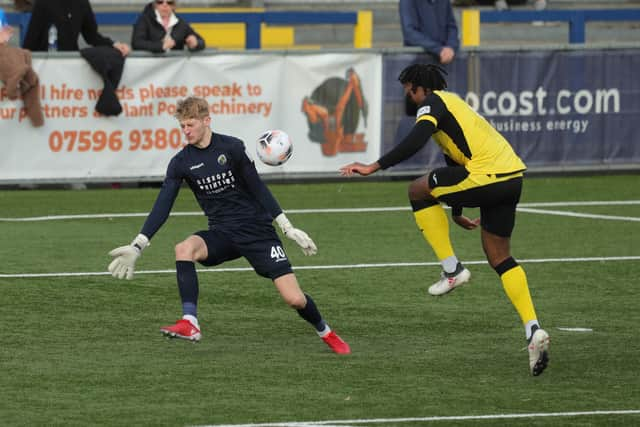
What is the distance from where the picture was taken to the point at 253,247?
10336mm

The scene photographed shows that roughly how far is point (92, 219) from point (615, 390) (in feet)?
29.1

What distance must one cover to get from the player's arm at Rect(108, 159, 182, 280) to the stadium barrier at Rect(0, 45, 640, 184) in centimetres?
819

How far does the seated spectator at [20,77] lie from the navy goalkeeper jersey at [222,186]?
7856mm

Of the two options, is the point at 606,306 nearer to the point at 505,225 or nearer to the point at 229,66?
the point at 505,225

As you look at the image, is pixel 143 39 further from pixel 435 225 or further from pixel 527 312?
pixel 527 312

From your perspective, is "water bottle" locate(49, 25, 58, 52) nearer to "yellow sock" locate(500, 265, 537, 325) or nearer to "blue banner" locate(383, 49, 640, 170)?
"blue banner" locate(383, 49, 640, 170)

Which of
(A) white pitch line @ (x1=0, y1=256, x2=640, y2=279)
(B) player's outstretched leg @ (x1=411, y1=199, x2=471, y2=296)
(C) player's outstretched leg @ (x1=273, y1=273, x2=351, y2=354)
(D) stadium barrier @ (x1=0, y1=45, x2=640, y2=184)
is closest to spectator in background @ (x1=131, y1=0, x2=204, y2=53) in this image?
(D) stadium barrier @ (x1=0, y1=45, x2=640, y2=184)

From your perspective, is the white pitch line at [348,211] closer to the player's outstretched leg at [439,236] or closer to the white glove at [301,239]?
the player's outstretched leg at [439,236]

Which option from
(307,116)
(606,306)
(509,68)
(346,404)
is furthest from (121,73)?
(346,404)

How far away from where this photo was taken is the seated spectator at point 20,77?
58.2 feet

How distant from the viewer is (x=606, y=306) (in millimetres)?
12102

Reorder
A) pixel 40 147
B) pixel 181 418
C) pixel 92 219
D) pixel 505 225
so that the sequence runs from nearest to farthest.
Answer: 1. pixel 181 418
2. pixel 505 225
3. pixel 92 219
4. pixel 40 147

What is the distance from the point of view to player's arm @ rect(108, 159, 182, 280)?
10070mm

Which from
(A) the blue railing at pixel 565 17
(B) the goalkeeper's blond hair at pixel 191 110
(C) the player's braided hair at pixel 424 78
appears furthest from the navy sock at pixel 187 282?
(A) the blue railing at pixel 565 17
